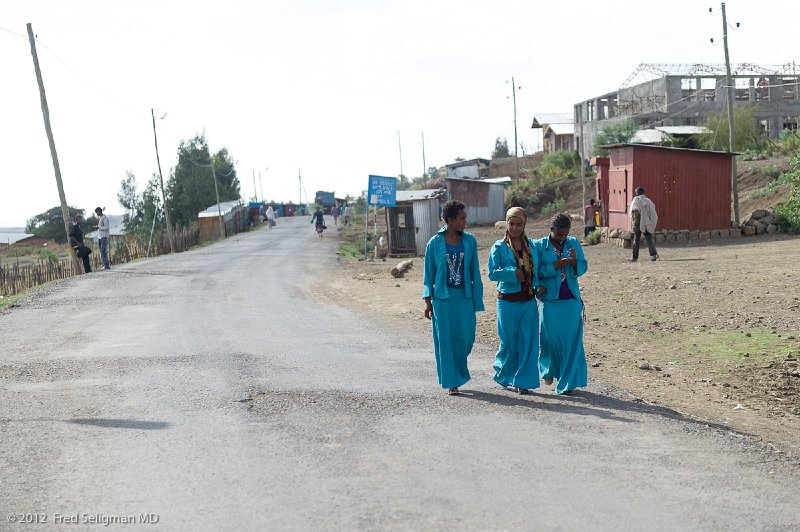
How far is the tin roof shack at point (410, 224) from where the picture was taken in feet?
98.6

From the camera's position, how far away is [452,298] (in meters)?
7.53

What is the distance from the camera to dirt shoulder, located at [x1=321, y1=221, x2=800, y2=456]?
8227 mm

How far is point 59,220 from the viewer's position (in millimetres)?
86625

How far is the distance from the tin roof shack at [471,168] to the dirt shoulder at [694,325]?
178 feet

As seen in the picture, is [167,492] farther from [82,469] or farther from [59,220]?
[59,220]

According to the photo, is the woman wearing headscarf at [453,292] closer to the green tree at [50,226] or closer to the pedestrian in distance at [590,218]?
the pedestrian in distance at [590,218]

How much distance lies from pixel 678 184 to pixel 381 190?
8.91 metres

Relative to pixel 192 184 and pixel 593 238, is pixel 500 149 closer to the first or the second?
pixel 192 184

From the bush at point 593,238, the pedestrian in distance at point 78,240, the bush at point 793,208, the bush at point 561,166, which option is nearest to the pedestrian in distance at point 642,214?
the bush at point 793,208

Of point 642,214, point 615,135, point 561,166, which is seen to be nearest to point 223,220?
point 561,166

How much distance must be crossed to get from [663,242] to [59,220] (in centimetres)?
7320

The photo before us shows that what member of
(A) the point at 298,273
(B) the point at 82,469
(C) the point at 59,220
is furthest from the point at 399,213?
(C) the point at 59,220

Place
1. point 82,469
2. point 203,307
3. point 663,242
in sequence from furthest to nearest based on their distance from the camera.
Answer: point 663,242 → point 203,307 → point 82,469

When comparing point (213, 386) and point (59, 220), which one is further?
point (59, 220)
